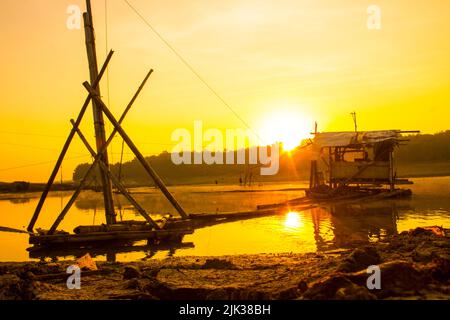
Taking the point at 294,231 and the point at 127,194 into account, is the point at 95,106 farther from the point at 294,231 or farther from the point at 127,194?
the point at 294,231

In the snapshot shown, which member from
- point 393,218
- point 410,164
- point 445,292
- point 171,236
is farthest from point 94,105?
point 410,164

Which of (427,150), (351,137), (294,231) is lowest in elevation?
(294,231)

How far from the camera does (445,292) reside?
548 cm

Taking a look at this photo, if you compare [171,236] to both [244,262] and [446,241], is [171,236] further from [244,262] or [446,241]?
[446,241]

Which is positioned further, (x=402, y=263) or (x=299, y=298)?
(x=402, y=263)

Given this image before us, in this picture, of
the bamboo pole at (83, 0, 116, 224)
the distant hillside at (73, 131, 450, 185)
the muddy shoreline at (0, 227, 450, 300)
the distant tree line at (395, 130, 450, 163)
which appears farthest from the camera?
the distant tree line at (395, 130, 450, 163)

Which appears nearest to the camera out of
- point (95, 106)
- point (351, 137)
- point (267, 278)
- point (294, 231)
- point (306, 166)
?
point (267, 278)

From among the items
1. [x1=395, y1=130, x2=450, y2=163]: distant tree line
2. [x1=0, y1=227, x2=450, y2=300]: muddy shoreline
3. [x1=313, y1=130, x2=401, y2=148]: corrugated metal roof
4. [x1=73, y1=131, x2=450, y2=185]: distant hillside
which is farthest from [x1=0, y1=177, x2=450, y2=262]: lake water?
[x1=395, y1=130, x2=450, y2=163]: distant tree line

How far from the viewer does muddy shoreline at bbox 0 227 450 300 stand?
562cm

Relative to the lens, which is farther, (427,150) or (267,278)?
(427,150)

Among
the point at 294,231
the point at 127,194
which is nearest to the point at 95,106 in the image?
the point at 127,194

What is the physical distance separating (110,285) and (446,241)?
280 inches

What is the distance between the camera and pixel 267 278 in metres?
7.43

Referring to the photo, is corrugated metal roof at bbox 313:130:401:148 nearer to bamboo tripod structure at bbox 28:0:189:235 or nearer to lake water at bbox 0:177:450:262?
lake water at bbox 0:177:450:262
